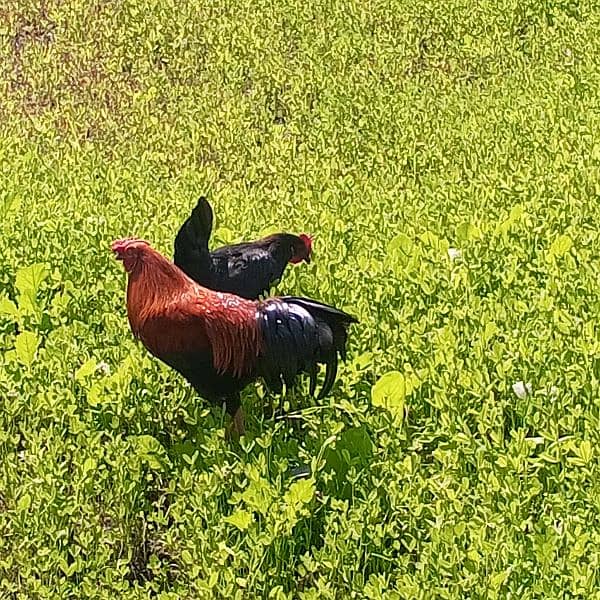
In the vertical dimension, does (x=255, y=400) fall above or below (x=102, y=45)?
below

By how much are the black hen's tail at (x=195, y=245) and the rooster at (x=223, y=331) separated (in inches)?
17.7

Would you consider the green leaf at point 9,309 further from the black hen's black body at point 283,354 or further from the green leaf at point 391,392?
the green leaf at point 391,392

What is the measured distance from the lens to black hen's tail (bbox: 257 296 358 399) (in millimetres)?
3590

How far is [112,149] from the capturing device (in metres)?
6.99

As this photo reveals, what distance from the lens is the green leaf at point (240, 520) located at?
124 inches

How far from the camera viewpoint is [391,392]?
12.1 ft

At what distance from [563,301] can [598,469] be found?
119 centimetres

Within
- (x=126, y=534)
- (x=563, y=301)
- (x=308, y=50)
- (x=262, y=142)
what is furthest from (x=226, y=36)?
(x=126, y=534)

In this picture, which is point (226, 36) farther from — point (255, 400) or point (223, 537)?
point (223, 537)

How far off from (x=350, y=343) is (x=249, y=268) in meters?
0.64

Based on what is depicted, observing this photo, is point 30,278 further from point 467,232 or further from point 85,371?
point 467,232

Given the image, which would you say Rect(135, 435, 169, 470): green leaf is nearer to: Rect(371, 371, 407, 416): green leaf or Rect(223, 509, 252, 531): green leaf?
Rect(223, 509, 252, 531): green leaf

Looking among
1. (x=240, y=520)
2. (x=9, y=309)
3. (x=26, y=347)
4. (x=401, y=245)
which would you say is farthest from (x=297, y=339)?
(x=9, y=309)

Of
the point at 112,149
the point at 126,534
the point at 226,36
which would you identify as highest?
the point at 226,36
